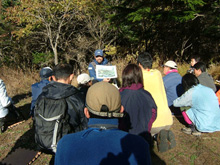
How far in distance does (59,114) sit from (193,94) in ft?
7.88

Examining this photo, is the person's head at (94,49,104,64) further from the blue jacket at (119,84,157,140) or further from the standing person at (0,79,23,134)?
the blue jacket at (119,84,157,140)

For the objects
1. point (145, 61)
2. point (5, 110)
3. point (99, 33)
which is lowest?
point (5, 110)

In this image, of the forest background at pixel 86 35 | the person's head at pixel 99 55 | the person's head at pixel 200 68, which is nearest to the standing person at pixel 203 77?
the person's head at pixel 200 68

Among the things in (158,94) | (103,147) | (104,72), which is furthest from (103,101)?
(104,72)

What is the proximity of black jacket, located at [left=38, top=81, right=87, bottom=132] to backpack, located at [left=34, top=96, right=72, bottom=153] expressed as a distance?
0.06m

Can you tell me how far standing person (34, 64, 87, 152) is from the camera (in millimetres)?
1970

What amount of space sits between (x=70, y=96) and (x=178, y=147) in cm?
224

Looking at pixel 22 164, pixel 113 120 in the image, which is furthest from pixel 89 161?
pixel 22 164

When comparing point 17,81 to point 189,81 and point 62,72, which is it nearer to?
point 62,72

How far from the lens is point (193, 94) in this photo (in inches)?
119

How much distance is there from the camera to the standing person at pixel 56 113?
1.97 m

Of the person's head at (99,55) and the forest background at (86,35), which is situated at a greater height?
the forest background at (86,35)

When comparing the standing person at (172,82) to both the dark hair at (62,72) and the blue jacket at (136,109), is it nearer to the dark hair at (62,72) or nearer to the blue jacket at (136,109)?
the blue jacket at (136,109)

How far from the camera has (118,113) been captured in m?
1.24
